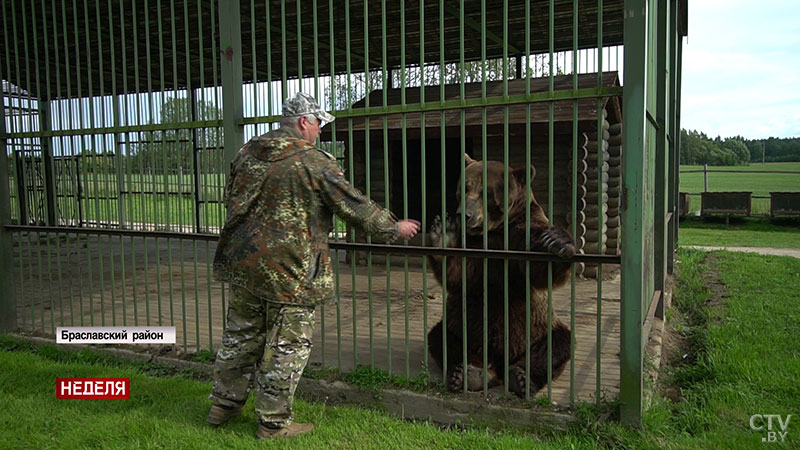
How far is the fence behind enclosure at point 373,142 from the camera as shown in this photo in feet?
13.9

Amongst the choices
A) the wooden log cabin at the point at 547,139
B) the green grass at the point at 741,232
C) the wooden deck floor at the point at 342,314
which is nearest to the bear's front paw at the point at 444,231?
the wooden deck floor at the point at 342,314

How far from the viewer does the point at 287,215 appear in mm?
3742

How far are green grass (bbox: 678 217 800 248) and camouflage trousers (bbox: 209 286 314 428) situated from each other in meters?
14.2

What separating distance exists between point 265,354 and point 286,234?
2.56ft

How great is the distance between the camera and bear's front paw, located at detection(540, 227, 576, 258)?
3.84 m

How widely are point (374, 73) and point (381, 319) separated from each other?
8.22m

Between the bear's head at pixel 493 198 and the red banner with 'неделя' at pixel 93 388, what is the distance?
2991 mm

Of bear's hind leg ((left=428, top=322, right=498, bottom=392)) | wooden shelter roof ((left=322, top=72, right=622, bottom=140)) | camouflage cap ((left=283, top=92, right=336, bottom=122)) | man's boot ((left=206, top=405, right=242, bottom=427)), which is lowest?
man's boot ((left=206, top=405, right=242, bottom=427))

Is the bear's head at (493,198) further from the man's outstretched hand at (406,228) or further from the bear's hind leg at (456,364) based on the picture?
the bear's hind leg at (456,364)

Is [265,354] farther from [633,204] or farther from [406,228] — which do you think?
[633,204]

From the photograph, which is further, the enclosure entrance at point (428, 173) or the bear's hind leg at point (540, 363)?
the enclosure entrance at point (428, 173)

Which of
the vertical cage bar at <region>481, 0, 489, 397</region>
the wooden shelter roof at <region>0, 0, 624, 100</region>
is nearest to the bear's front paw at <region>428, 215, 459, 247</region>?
the vertical cage bar at <region>481, 0, 489, 397</region>

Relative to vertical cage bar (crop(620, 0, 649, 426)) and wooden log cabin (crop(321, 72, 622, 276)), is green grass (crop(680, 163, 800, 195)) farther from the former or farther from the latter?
vertical cage bar (crop(620, 0, 649, 426))

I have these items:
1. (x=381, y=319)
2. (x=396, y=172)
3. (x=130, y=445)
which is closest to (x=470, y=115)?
(x=396, y=172)
